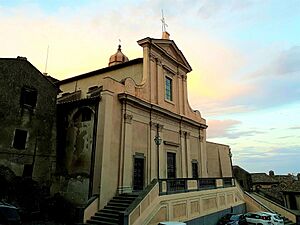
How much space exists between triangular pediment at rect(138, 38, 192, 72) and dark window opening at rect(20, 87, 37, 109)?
8.78m

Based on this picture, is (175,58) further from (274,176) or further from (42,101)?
(274,176)

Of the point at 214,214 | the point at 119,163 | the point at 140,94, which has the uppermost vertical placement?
the point at 140,94

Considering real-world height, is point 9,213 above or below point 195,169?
below

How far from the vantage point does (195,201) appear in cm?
1658

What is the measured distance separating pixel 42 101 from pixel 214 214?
46.8 feet

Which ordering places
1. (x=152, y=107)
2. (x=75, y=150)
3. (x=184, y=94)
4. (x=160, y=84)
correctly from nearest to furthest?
(x=75, y=150) < (x=152, y=107) < (x=160, y=84) < (x=184, y=94)

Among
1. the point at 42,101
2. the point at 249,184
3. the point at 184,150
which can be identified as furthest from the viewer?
the point at 249,184

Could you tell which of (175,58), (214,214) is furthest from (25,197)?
(175,58)

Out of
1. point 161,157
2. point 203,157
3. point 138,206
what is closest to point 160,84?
point 161,157

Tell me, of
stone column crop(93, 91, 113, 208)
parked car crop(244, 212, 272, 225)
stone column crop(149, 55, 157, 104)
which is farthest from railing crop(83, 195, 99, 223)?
parked car crop(244, 212, 272, 225)

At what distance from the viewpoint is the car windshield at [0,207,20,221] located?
9370 mm

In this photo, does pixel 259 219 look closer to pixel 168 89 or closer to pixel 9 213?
pixel 168 89

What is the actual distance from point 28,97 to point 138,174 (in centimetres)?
850

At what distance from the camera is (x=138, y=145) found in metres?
17.2
